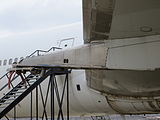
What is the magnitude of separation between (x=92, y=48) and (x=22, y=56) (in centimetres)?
534

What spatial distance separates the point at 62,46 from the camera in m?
10.9

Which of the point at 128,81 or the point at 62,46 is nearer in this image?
the point at 128,81

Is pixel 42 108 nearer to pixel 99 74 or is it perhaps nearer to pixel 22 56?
pixel 22 56

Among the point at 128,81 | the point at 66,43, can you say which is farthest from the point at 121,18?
the point at 66,43

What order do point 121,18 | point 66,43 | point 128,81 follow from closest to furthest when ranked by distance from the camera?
point 121,18, point 128,81, point 66,43

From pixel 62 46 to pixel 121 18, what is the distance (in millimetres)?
4786

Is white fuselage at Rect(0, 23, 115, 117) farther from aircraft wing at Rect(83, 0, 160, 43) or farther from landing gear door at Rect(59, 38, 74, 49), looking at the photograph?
aircraft wing at Rect(83, 0, 160, 43)

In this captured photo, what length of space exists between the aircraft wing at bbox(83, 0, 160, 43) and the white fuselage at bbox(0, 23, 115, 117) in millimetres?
2813

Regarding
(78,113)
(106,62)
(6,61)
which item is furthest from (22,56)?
(106,62)

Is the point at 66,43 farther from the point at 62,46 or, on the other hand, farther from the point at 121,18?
the point at 121,18

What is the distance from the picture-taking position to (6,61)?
42.3ft

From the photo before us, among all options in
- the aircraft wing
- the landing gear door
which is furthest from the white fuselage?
the aircraft wing

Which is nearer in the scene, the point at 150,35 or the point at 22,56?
the point at 150,35

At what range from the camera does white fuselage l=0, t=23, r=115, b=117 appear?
32.0ft
